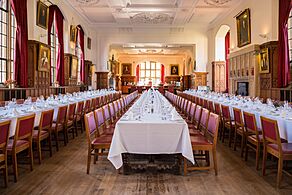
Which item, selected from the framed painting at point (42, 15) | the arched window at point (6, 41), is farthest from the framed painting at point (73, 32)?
the arched window at point (6, 41)

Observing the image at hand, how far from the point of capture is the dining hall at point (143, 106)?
13.0 feet

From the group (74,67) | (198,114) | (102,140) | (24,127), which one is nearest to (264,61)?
(198,114)

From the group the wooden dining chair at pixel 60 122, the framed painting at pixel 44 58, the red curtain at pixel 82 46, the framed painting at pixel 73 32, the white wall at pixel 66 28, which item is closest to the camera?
the wooden dining chair at pixel 60 122

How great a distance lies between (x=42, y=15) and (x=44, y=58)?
5.15 ft

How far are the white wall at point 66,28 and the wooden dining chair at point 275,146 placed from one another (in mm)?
8645

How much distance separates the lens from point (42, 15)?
10922mm

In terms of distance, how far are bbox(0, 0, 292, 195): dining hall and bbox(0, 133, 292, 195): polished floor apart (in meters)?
0.01

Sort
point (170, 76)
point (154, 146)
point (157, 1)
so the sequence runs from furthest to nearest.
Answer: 1. point (170, 76)
2. point (157, 1)
3. point (154, 146)

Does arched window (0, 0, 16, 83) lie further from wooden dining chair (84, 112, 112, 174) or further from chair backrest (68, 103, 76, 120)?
wooden dining chair (84, 112, 112, 174)

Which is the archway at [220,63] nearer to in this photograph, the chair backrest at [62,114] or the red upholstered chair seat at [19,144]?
the chair backrest at [62,114]

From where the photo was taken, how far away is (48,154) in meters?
5.36

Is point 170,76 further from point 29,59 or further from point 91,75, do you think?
point 29,59

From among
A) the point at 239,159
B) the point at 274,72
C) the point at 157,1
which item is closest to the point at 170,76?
the point at 157,1

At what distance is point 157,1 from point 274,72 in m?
6.25
